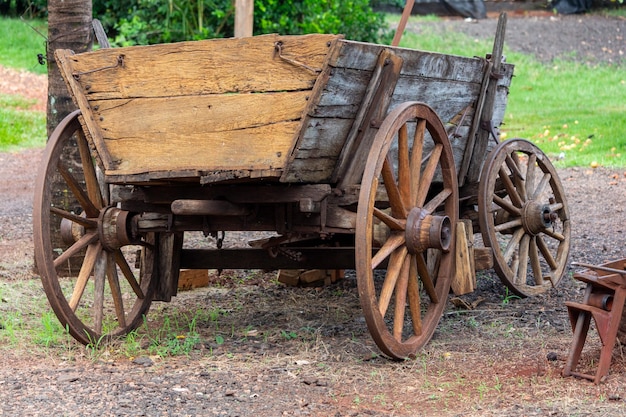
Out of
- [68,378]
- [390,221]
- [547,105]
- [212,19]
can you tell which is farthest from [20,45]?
[390,221]

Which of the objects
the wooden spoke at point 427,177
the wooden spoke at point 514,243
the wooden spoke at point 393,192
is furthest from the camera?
the wooden spoke at point 514,243

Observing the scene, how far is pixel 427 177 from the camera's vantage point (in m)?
4.78

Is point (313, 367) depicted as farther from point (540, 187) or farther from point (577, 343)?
point (540, 187)

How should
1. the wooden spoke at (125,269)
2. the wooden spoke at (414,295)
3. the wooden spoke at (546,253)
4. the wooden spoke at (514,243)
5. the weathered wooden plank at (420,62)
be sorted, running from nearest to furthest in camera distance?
the weathered wooden plank at (420,62) → the wooden spoke at (414,295) → the wooden spoke at (125,269) → the wooden spoke at (514,243) → the wooden spoke at (546,253)

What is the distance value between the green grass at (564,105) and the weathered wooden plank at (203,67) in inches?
294

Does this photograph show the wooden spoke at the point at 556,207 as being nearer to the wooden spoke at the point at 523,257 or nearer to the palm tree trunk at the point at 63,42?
the wooden spoke at the point at 523,257

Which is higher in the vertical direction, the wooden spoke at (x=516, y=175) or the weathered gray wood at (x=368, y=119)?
the weathered gray wood at (x=368, y=119)

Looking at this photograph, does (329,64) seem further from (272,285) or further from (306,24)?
(306,24)

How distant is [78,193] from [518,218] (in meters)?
2.77

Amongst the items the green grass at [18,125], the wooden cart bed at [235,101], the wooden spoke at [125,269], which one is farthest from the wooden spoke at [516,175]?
the green grass at [18,125]

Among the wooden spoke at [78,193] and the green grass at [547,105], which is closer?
the wooden spoke at [78,193]

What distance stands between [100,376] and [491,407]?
175cm

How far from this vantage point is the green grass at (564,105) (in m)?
11.8

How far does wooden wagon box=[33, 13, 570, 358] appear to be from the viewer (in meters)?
A: 4.16
